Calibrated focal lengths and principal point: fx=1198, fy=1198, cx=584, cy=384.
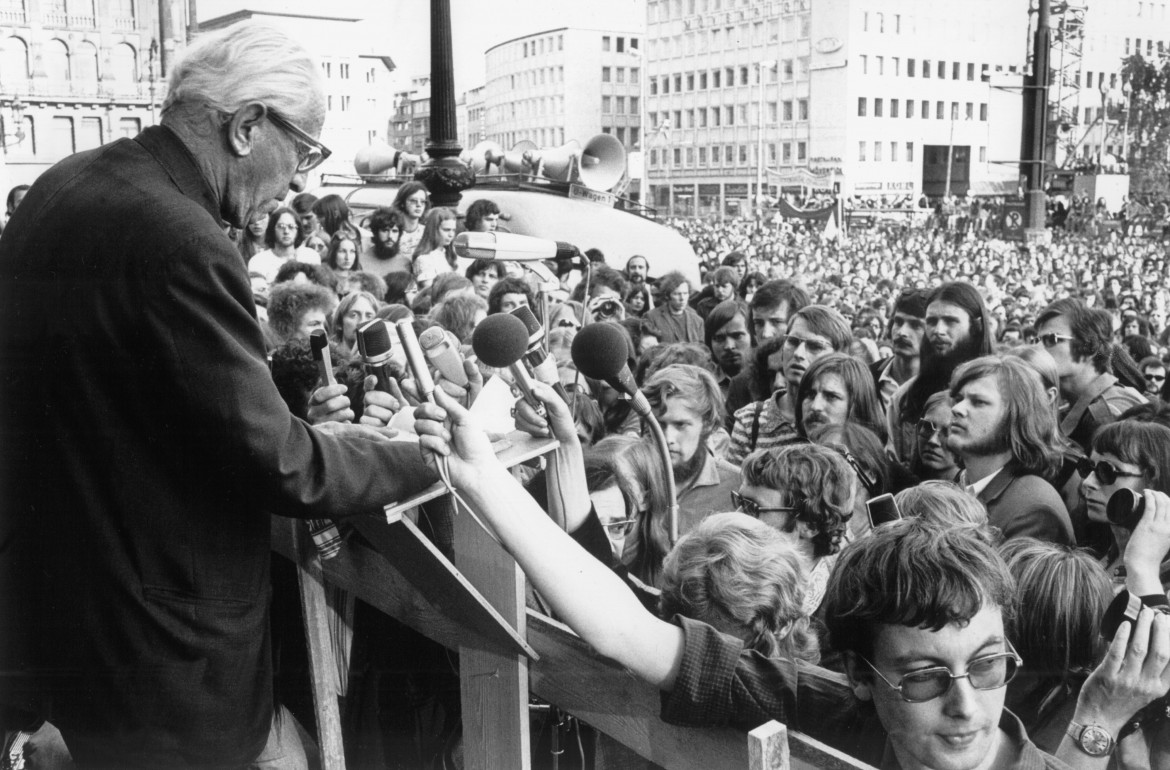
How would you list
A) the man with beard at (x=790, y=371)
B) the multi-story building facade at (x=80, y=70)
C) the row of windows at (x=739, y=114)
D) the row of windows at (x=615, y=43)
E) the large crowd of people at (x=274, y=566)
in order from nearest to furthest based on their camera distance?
1. the large crowd of people at (x=274, y=566)
2. the man with beard at (x=790, y=371)
3. the row of windows at (x=615, y=43)
4. the multi-story building facade at (x=80, y=70)
5. the row of windows at (x=739, y=114)

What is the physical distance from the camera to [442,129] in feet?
38.5

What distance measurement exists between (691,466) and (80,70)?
5428cm

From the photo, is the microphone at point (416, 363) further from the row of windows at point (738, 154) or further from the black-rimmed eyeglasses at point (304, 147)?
the row of windows at point (738, 154)

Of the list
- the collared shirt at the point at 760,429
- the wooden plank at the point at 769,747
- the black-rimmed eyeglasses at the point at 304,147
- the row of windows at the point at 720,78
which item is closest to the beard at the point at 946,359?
the collared shirt at the point at 760,429

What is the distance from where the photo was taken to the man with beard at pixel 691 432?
12.5ft

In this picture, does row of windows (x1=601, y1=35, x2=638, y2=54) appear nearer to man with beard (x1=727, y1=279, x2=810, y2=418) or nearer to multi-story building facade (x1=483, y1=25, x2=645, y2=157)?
multi-story building facade (x1=483, y1=25, x2=645, y2=157)

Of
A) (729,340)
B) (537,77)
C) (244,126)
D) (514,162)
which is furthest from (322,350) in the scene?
(537,77)

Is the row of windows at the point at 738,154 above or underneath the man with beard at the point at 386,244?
above

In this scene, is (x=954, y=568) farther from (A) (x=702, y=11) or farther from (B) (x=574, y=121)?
(A) (x=702, y=11)

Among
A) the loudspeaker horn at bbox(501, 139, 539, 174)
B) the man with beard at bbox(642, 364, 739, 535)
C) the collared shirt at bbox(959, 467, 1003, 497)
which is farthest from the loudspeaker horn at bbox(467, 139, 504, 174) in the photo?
the collared shirt at bbox(959, 467, 1003, 497)

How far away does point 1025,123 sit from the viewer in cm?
2069

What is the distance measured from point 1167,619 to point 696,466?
2171mm

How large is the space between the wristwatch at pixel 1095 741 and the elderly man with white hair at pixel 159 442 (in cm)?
106

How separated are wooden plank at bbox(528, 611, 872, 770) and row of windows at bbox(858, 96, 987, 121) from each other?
2647 inches
